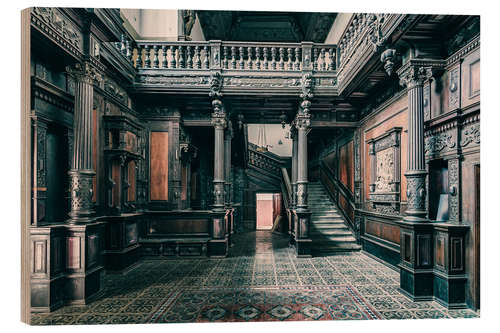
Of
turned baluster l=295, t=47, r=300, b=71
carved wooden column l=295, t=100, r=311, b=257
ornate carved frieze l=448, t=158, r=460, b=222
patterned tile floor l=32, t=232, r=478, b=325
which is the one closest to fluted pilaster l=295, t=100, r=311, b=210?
carved wooden column l=295, t=100, r=311, b=257

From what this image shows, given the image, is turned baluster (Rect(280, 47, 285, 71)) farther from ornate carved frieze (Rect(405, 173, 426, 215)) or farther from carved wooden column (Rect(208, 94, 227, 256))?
ornate carved frieze (Rect(405, 173, 426, 215))

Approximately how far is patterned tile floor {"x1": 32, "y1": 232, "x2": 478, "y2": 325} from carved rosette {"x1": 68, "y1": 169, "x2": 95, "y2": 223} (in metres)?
1.20

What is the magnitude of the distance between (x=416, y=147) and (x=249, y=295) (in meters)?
3.34

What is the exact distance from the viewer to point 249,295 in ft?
12.8

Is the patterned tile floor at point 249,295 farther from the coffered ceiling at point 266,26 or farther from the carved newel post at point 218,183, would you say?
the coffered ceiling at point 266,26

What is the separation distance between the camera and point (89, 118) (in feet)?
13.2

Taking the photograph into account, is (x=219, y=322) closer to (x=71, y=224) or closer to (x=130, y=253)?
(x=71, y=224)

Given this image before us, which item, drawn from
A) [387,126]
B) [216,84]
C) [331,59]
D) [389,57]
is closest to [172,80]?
[216,84]

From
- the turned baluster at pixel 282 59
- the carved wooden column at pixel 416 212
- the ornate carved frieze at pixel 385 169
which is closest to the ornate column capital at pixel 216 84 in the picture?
the turned baluster at pixel 282 59

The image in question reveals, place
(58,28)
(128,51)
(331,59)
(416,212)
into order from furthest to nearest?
(331,59), (128,51), (416,212), (58,28)

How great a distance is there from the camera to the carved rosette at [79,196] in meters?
3.76

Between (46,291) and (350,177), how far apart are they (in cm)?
730

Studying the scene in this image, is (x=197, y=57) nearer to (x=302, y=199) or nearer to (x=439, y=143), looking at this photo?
(x=302, y=199)

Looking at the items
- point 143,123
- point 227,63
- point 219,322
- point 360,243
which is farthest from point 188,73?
point 360,243
